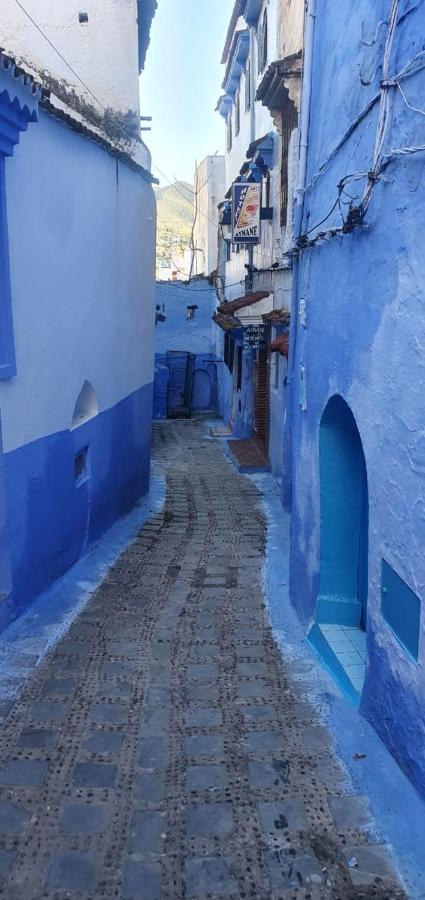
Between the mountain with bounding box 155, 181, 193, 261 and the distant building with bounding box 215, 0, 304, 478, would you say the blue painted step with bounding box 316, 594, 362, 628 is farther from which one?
the mountain with bounding box 155, 181, 193, 261

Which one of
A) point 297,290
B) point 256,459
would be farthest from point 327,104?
point 256,459

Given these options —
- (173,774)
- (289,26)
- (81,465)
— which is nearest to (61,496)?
(81,465)

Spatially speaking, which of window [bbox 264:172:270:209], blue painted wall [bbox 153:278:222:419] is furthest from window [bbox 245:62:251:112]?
blue painted wall [bbox 153:278:222:419]

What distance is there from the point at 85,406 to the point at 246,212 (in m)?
6.94

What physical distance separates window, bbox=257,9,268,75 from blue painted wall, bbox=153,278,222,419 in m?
10.2

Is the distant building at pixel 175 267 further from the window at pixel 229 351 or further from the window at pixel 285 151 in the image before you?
the window at pixel 285 151

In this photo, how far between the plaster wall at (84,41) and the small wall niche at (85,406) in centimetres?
504

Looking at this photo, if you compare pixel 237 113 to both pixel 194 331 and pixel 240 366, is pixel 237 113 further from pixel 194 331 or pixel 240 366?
pixel 240 366

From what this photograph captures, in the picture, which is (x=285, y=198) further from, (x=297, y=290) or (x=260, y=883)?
(x=260, y=883)

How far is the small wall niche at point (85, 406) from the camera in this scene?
834 centimetres

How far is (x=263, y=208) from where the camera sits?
44.3ft

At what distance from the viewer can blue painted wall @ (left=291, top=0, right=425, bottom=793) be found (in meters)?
3.63

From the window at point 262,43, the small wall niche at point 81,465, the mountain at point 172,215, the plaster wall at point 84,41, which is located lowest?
the small wall niche at point 81,465

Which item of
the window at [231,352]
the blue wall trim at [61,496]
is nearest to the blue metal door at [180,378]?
the window at [231,352]
